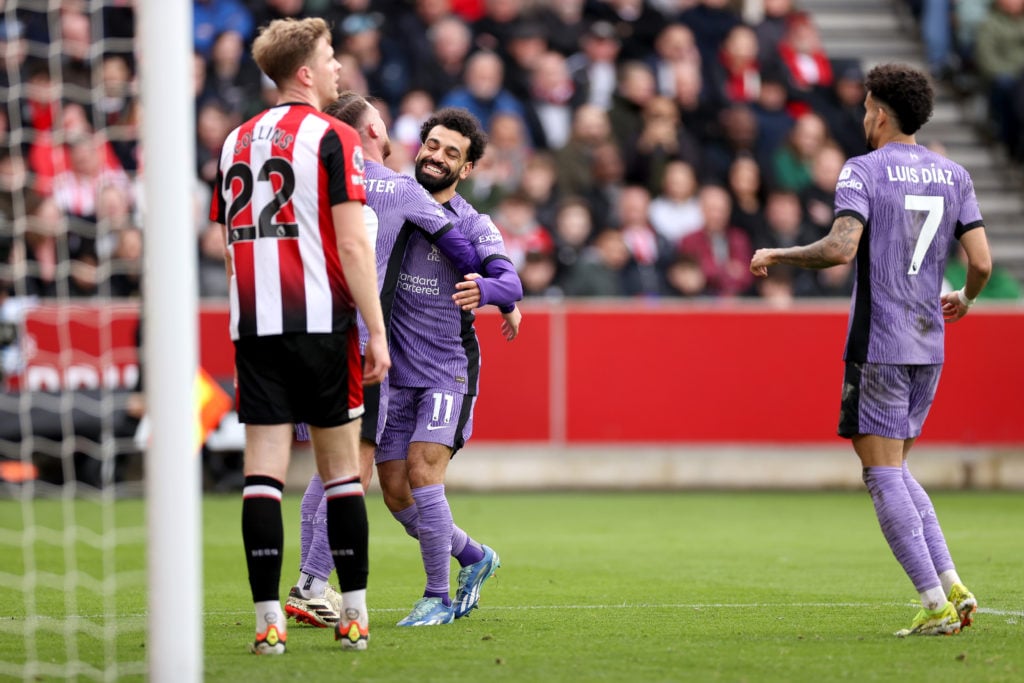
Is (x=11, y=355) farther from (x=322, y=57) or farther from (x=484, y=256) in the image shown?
(x=322, y=57)

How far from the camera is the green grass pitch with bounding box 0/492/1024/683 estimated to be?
5496 millimetres

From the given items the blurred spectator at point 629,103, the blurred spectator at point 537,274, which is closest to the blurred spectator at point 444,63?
the blurred spectator at point 629,103

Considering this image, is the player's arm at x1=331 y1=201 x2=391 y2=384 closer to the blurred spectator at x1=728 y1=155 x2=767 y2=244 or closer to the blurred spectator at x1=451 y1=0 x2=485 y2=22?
the blurred spectator at x1=728 y1=155 x2=767 y2=244

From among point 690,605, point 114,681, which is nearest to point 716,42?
point 690,605

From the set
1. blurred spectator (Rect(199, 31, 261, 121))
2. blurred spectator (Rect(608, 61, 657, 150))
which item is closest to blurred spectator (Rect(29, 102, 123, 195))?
blurred spectator (Rect(199, 31, 261, 121))

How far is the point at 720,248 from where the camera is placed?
625 inches

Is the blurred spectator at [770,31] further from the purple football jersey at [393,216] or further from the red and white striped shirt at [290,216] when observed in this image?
Answer: the red and white striped shirt at [290,216]

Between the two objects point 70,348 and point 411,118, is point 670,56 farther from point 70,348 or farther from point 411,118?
point 70,348

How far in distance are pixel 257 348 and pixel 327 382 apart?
27 cm

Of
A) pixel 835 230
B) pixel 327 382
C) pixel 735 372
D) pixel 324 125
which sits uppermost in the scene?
pixel 324 125

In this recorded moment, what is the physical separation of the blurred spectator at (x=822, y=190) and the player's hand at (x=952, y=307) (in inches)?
357

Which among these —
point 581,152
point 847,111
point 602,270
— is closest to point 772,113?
point 847,111

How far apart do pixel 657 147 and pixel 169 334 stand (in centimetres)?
1223

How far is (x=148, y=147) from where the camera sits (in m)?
4.57
